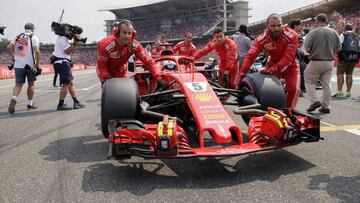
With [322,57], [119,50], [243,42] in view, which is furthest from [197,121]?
[243,42]

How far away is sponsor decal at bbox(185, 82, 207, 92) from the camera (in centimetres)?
400

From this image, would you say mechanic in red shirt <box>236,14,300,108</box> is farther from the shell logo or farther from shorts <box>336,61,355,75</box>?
shorts <box>336,61,355,75</box>

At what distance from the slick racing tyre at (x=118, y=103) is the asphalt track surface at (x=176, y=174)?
0.48 metres

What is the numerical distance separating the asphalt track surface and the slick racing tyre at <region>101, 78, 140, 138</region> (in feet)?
1.57

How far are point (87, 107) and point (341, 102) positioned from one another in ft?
18.4

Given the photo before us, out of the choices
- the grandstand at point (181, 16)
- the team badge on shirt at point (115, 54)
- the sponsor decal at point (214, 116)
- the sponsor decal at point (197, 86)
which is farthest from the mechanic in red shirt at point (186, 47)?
the grandstand at point (181, 16)

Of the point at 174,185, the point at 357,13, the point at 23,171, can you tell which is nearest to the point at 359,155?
the point at 174,185

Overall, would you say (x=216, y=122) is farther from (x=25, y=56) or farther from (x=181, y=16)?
(x=181, y=16)

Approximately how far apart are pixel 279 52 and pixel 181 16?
67.0m

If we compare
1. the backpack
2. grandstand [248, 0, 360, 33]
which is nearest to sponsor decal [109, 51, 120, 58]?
the backpack

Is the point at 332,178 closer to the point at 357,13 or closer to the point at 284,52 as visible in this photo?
the point at 284,52

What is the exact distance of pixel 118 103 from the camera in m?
3.78

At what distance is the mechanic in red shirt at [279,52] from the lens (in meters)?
4.86

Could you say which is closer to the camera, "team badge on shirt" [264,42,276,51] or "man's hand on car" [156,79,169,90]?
"man's hand on car" [156,79,169,90]
